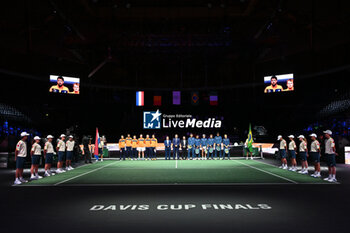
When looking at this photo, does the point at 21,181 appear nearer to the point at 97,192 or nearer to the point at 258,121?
the point at 97,192

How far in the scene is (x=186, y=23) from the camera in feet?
81.5

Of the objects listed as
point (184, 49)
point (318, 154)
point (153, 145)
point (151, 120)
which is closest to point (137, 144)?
point (153, 145)

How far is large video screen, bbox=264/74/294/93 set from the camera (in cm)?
3384

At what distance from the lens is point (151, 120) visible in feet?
129

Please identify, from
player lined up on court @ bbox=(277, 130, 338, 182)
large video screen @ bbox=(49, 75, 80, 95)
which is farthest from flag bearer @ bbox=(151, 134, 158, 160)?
player lined up on court @ bbox=(277, 130, 338, 182)

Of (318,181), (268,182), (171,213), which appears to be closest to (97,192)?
(171,213)

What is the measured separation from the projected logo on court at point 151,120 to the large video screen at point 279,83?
12012 mm

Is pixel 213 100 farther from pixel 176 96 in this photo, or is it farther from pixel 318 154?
pixel 318 154

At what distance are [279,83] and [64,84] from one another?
2085cm

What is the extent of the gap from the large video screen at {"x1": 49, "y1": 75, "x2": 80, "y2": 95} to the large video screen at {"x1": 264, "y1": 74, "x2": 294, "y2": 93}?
18969 mm

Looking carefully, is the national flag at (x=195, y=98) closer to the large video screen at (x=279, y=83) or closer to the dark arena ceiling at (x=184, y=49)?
the dark arena ceiling at (x=184, y=49)

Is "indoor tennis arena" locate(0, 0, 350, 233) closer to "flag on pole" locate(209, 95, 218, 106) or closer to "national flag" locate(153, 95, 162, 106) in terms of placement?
Answer: "national flag" locate(153, 95, 162, 106)

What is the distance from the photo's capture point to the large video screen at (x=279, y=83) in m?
33.8

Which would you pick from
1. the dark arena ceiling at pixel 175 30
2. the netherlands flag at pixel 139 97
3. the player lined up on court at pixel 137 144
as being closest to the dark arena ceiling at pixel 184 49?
the dark arena ceiling at pixel 175 30
